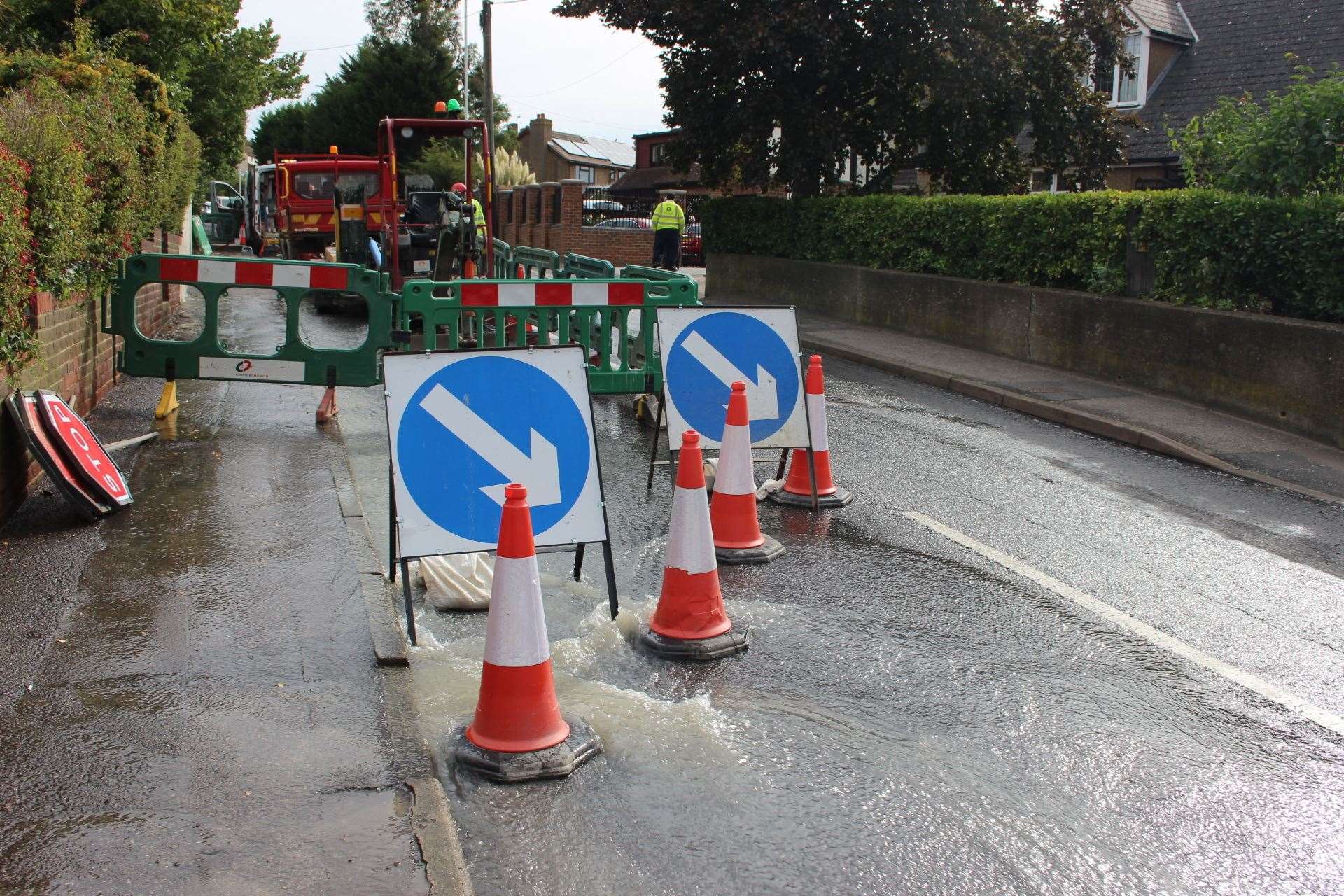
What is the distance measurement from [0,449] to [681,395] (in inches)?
144

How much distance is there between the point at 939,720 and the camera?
14.7 feet

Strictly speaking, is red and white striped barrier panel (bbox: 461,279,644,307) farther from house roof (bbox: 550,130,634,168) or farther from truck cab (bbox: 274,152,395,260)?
house roof (bbox: 550,130,634,168)

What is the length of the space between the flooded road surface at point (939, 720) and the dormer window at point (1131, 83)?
26332 mm

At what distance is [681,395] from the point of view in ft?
24.1

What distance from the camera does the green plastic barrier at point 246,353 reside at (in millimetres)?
9438

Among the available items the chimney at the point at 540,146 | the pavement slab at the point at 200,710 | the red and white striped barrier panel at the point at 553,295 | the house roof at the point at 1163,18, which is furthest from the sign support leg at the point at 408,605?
the chimney at the point at 540,146

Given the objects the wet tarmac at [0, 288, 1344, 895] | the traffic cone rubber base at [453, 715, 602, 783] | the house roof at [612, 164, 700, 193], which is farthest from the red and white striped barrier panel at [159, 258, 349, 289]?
the house roof at [612, 164, 700, 193]

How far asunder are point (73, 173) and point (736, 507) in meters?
4.49

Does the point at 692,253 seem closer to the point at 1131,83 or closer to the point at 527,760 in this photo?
the point at 1131,83

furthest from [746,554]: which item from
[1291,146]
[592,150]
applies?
[592,150]

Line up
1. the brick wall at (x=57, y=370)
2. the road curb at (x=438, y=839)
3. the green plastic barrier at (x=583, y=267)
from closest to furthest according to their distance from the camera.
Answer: the road curb at (x=438, y=839)
the brick wall at (x=57, y=370)
the green plastic barrier at (x=583, y=267)

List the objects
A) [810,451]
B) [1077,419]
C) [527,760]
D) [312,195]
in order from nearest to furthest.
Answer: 1. [527,760]
2. [810,451]
3. [1077,419]
4. [312,195]

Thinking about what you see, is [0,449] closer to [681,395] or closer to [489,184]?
[681,395]

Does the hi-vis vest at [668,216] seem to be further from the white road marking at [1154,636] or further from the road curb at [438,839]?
the road curb at [438,839]
